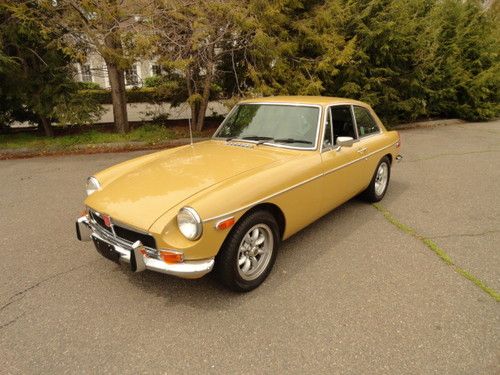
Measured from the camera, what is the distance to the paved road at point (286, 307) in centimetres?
234

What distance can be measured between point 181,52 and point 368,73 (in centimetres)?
562

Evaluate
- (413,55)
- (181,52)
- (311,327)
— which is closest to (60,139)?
(181,52)

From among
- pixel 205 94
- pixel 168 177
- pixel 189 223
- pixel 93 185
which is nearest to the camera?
pixel 189 223

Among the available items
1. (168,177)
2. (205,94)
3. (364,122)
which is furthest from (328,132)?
(205,94)

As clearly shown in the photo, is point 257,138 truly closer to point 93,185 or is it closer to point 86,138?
point 93,185

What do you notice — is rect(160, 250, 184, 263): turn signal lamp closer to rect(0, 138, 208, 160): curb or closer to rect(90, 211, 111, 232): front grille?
rect(90, 211, 111, 232): front grille

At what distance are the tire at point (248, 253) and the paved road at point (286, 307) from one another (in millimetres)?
137

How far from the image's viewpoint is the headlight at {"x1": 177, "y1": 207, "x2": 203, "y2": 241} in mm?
2516

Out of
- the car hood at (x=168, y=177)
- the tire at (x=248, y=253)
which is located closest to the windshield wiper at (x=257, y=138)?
the car hood at (x=168, y=177)

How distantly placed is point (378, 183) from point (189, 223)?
340cm

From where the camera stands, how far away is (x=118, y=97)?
946 centimetres

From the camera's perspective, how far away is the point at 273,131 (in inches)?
153

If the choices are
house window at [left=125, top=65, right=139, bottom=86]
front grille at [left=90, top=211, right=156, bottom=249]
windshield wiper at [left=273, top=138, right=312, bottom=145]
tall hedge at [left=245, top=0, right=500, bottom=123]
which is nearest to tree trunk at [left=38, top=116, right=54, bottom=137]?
house window at [left=125, top=65, right=139, bottom=86]

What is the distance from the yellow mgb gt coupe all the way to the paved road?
38 centimetres
